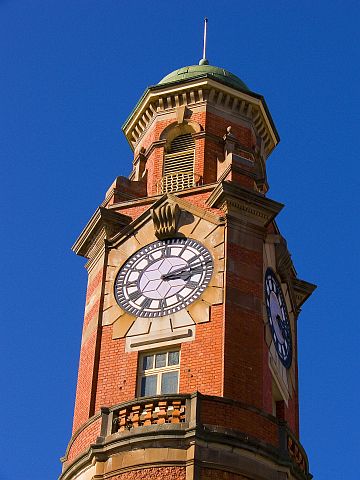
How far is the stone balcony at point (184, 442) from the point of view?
85.6 feet

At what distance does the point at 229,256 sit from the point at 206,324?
1.94m

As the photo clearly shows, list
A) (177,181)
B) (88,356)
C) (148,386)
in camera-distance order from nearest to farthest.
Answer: (148,386) < (88,356) < (177,181)

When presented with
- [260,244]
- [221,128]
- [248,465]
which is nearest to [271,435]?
[248,465]

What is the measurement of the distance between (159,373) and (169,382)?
0.39 meters

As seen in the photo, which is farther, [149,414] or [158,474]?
[149,414]

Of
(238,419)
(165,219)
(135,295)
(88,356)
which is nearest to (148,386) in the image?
(88,356)

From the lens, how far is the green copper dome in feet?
116

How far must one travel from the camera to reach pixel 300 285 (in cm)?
3362

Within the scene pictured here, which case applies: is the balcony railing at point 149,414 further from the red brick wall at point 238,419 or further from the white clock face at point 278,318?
the white clock face at point 278,318

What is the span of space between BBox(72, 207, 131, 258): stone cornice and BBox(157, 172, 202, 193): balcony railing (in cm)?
189

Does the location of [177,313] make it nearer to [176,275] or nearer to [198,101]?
[176,275]

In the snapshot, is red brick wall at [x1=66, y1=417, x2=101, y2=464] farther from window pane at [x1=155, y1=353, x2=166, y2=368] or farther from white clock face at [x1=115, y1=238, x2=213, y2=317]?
white clock face at [x1=115, y1=238, x2=213, y2=317]

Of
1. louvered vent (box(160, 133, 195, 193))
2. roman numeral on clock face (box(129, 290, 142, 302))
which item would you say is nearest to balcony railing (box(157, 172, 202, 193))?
louvered vent (box(160, 133, 195, 193))

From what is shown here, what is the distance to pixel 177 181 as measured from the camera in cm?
3350
